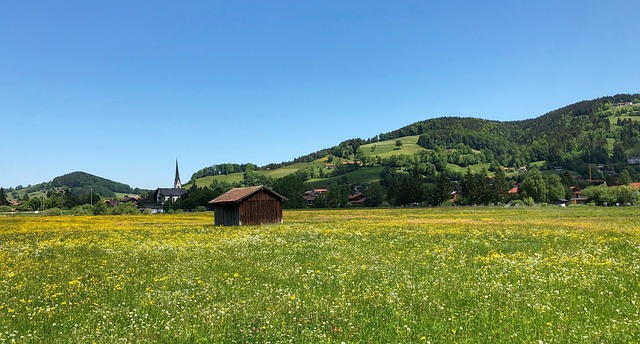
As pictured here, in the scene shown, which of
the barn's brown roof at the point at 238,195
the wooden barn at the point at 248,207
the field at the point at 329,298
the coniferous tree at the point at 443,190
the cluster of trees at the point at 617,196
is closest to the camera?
the field at the point at 329,298

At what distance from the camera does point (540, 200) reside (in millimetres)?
131250

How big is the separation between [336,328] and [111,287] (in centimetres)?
863

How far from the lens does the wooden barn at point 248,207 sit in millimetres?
52688

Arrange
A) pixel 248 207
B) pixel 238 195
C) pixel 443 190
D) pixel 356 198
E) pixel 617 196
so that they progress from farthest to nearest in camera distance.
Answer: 1. pixel 356 198
2. pixel 443 190
3. pixel 617 196
4. pixel 238 195
5. pixel 248 207

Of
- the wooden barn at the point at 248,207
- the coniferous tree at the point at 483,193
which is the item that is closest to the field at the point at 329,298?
A: the wooden barn at the point at 248,207

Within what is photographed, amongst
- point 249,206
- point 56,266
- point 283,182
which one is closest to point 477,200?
point 283,182

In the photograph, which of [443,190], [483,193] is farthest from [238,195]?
[443,190]

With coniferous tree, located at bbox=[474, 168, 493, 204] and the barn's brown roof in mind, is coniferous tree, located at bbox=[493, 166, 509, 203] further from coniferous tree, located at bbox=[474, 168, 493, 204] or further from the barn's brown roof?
the barn's brown roof

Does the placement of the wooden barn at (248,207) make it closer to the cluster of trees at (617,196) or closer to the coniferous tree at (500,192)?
the coniferous tree at (500,192)

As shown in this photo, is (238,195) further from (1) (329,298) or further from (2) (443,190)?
(2) (443,190)

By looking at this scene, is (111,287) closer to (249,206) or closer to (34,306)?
(34,306)

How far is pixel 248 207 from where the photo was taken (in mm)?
53375

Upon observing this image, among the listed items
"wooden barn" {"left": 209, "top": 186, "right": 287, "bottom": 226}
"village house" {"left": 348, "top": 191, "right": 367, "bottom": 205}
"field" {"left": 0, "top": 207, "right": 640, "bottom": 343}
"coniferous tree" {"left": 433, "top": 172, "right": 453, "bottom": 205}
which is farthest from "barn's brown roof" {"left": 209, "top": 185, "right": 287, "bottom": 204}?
"village house" {"left": 348, "top": 191, "right": 367, "bottom": 205}

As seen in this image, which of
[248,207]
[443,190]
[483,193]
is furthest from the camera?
[443,190]
